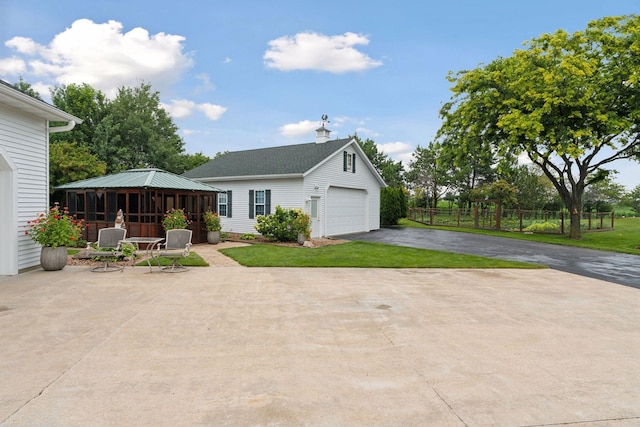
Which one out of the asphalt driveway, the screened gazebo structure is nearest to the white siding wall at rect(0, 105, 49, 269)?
the screened gazebo structure

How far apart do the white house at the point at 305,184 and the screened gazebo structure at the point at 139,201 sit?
130 inches

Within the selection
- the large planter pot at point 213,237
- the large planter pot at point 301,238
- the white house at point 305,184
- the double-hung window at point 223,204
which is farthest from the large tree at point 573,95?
the double-hung window at point 223,204

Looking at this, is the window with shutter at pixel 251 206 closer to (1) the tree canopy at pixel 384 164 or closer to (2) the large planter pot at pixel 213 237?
(2) the large planter pot at pixel 213 237

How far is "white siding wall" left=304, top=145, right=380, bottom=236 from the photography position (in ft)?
60.3

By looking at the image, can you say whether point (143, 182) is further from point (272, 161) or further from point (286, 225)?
point (272, 161)

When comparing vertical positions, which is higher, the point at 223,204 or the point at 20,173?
the point at 20,173

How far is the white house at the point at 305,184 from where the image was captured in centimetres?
1825

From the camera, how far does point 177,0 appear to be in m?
12.1

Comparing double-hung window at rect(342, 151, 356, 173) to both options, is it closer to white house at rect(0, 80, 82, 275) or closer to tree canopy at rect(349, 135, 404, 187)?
white house at rect(0, 80, 82, 275)

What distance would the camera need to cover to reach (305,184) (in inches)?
698

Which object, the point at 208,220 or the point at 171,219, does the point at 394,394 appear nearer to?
the point at 171,219

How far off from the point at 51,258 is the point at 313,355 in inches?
315

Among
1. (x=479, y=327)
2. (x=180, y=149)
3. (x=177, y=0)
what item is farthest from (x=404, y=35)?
(x=180, y=149)

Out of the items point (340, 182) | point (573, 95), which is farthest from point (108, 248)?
point (573, 95)
